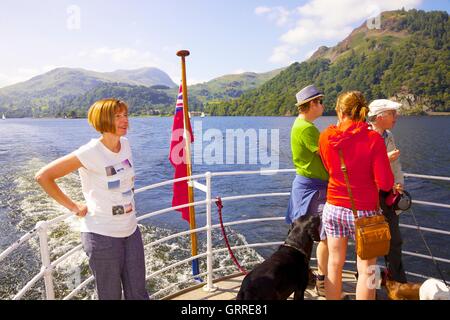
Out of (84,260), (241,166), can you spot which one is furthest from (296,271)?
(241,166)

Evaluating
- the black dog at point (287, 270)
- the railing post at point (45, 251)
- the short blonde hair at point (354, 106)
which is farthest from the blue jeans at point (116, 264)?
the short blonde hair at point (354, 106)

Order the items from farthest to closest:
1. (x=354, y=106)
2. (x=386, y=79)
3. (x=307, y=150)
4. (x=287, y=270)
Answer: (x=386, y=79)
(x=307, y=150)
(x=287, y=270)
(x=354, y=106)

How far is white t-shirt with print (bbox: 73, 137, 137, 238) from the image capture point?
2.35 metres

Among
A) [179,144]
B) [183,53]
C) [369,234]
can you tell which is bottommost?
[369,234]

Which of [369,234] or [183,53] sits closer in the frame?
[369,234]

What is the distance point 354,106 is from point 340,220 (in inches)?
34.2

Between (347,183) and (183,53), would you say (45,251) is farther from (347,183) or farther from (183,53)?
(183,53)

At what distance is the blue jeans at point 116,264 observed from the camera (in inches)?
94.0

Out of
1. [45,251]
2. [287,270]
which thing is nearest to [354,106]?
[287,270]

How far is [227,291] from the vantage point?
4.12m

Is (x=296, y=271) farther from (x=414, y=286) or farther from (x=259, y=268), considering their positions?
(x=414, y=286)

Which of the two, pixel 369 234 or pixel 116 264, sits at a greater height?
pixel 369 234

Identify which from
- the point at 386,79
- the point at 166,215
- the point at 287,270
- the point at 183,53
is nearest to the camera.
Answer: the point at 287,270
